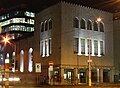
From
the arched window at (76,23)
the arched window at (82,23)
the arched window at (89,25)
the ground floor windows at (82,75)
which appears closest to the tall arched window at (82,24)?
the arched window at (82,23)

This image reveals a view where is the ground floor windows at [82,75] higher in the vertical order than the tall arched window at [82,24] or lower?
lower

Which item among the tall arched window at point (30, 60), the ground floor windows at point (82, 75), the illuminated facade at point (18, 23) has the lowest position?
the ground floor windows at point (82, 75)

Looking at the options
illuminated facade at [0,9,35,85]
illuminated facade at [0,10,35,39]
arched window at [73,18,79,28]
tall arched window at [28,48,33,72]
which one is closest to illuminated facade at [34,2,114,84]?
arched window at [73,18,79,28]

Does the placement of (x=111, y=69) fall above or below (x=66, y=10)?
below

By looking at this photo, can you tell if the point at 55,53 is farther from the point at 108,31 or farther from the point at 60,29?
the point at 108,31

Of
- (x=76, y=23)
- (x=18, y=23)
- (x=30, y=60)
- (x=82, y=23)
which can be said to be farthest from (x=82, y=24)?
(x=18, y=23)

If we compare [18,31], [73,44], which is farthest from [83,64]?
[18,31]

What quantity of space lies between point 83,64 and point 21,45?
25.1 metres

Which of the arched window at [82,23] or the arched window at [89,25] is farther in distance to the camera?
the arched window at [89,25]

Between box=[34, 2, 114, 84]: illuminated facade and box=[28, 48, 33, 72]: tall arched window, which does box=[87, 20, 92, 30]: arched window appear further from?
box=[28, 48, 33, 72]: tall arched window

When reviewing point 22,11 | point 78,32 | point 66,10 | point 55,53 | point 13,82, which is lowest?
point 13,82

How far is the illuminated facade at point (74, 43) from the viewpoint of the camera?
6669cm

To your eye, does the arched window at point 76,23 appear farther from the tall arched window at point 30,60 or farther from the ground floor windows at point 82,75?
the tall arched window at point 30,60

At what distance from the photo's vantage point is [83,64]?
69.2 metres
